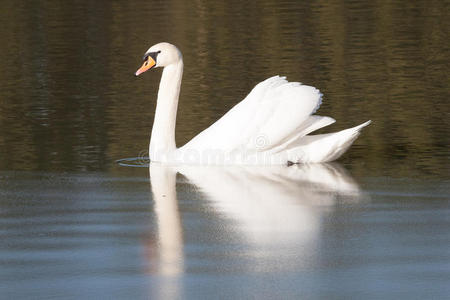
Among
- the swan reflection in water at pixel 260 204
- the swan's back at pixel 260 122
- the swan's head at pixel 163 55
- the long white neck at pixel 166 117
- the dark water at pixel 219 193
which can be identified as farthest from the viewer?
the swan's head at pixel 163 55

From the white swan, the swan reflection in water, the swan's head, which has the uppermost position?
the swan's head

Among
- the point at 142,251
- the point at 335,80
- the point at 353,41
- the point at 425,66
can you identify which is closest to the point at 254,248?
the point at 142,251

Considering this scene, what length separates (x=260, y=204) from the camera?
8.64 m

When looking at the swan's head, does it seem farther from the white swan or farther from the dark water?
the dark water

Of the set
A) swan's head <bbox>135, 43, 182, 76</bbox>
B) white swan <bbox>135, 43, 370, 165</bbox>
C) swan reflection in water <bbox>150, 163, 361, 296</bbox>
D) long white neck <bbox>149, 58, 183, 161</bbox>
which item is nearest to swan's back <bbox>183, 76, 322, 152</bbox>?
white swan <bbox>135, 43, 370, 165</bbox>

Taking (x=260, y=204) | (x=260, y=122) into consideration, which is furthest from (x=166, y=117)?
(x=260, y=204)

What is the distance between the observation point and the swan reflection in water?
7.04 metres

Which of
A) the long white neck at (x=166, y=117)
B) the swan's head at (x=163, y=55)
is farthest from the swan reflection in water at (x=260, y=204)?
the swan's head at (x=163, y=55)

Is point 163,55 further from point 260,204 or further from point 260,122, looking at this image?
point 260,204

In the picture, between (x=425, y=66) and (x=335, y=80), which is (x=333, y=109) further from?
(x=425, y=66)

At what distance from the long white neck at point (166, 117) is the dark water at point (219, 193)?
0.37m

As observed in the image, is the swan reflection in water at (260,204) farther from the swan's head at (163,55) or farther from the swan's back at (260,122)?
the swan's head at (163,55)

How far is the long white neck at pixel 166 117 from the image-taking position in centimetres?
1076

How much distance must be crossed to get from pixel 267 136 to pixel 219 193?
125 cm
